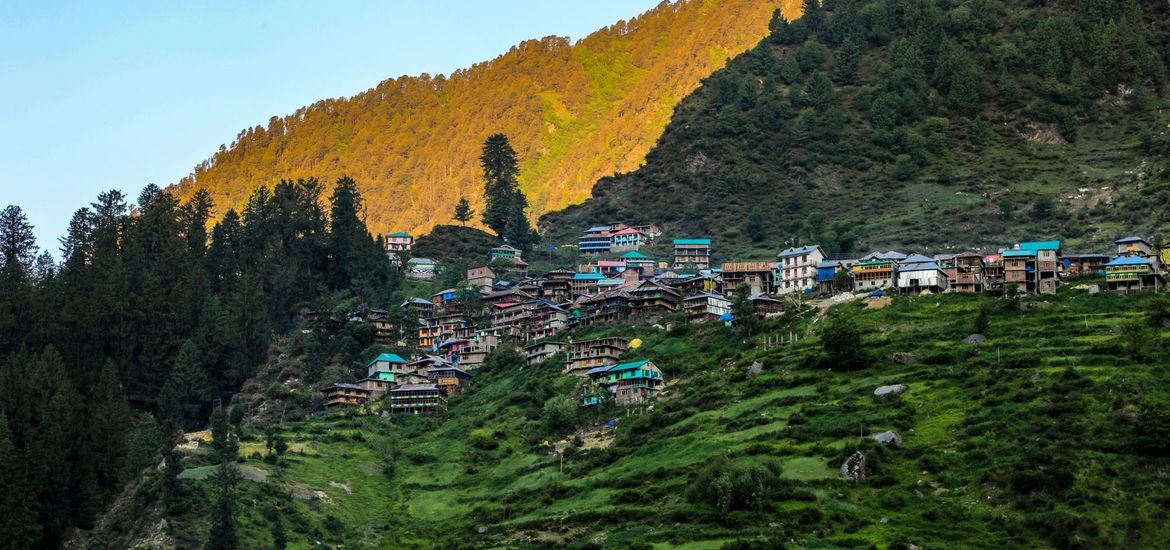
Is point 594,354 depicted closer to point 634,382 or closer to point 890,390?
point 634,382

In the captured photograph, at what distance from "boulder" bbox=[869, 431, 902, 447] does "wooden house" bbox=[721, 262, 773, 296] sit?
4635 centimetres

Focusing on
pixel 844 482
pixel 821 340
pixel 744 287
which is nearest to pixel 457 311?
pixel 744 287

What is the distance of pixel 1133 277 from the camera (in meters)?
120

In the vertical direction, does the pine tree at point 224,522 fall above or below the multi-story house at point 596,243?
below

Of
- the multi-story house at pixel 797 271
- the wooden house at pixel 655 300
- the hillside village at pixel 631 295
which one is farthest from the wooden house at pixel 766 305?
the wooden house at pixel 655 300

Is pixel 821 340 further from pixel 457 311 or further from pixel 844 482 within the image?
pixel 457 311

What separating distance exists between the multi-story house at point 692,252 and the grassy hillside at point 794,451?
38427 millimetres

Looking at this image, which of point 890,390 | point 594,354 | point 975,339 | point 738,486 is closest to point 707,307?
point 594,354

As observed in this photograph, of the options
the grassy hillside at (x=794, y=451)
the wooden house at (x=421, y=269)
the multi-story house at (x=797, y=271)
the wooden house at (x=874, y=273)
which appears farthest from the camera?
the wooden house at (x=421, y=269)

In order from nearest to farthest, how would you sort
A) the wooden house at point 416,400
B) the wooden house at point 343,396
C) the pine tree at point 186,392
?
1. the wooden house at point 416,400
2. the pine tree at point 186,392
3. the wooden house at point 343,396

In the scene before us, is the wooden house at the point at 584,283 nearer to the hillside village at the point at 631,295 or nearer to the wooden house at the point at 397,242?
the hillside village at the point at 631,295

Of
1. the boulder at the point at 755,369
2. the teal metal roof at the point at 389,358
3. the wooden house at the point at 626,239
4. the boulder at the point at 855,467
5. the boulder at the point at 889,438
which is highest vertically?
the wooden house at the point at 626,239

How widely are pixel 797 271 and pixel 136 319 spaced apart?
71258mm

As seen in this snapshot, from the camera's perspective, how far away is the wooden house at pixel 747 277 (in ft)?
474
